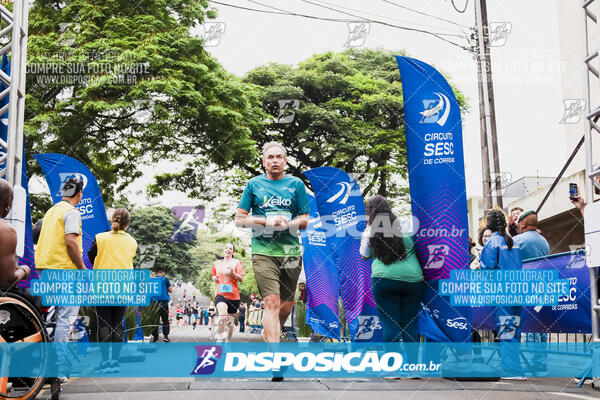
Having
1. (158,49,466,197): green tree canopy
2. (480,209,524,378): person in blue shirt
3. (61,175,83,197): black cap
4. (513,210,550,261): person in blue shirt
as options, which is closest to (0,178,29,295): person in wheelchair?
(61,175,83,197): black cap

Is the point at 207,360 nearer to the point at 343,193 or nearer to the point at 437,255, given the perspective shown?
the point at 437,255

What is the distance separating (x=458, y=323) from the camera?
6.31 meters

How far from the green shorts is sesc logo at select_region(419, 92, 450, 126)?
2.12 meters

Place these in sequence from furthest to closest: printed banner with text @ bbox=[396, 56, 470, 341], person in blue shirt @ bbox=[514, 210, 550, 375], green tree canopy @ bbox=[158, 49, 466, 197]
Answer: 1. green tree canopy @ bbox=[158, 49, 466, 197]
2. person in blue shirt @ bbox=[514, 210, 550, 375]
3. printed banner with text @ bbox=[396, 56, 470, 341]

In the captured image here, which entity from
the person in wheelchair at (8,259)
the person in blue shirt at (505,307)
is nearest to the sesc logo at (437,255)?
the person in blue shirt at (505,307)

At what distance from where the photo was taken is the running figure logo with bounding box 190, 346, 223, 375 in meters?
4.70

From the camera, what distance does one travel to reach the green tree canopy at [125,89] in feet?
56.3

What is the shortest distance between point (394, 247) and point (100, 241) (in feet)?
10.6

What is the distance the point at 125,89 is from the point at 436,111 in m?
12.6

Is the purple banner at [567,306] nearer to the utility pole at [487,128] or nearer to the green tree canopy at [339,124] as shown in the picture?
the utility pole at [487,128]

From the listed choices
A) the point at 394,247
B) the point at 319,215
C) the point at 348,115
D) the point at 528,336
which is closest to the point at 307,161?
the point at 348,115

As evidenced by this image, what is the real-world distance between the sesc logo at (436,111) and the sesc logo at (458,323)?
77.0 inches

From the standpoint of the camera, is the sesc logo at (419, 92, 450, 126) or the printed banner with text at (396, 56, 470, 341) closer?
the printed banner with text at (396, 56, 470, 341)

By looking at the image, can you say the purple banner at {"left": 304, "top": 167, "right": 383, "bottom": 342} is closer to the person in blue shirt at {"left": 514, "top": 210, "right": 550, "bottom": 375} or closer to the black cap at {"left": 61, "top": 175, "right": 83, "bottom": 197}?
the person in blue shirt at {"left": 514, "top": 210, "right": 550, "bottom": 375}
